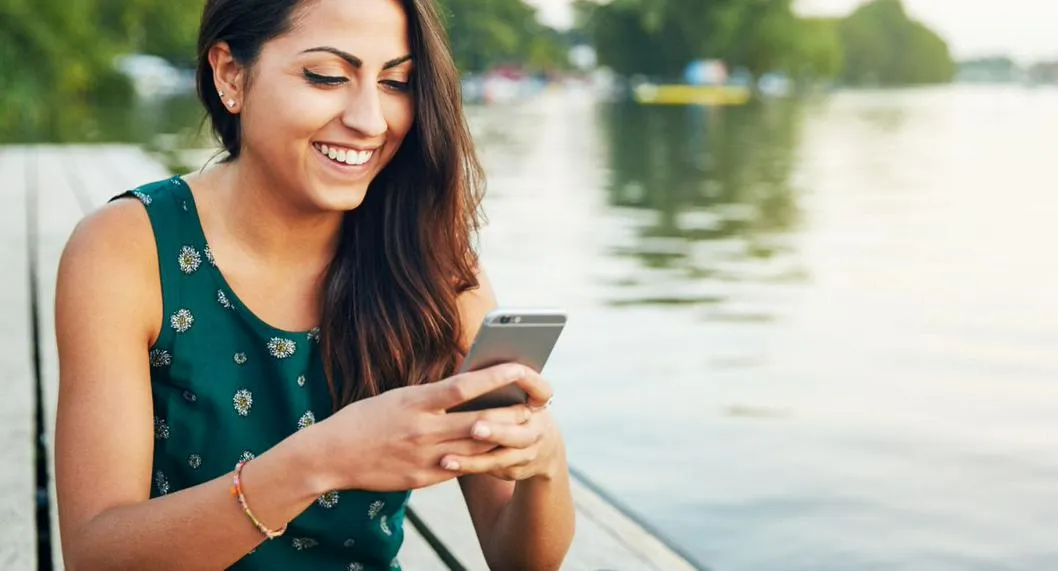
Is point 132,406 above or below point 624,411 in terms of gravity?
above

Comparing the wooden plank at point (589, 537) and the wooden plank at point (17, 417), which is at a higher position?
the wooden plank at point (17, 417)

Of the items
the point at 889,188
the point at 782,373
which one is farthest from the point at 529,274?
the point at 889,188

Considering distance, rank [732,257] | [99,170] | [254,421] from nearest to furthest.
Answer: [254,421] < [732,257] < [99,170]

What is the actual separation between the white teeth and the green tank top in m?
0.23

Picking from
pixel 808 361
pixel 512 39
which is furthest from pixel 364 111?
pixel 512 39

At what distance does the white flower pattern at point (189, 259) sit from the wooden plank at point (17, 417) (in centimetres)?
119

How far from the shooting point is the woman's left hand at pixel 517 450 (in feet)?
5.62

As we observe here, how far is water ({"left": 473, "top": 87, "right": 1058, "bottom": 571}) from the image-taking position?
451 cm

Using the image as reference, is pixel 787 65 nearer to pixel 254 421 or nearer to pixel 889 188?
pixel 889 188

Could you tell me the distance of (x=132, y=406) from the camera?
75.0 inches

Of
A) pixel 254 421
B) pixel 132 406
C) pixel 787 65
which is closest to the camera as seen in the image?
pixel 132 406

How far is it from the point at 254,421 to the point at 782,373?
458 centimetres

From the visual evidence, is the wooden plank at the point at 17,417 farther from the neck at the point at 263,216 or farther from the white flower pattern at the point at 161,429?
the neck at the point at 263,216

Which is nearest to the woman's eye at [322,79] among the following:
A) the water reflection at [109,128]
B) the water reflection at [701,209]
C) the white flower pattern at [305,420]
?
the white flower pattern at [305,420]
